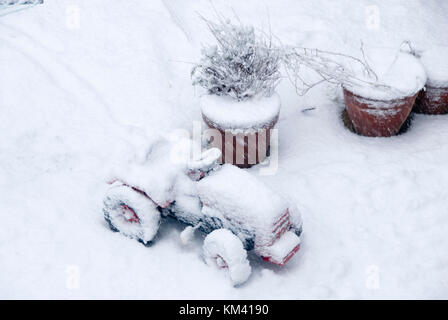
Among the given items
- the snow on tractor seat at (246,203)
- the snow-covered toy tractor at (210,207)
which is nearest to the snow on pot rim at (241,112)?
the snow-covered toy tractor at (210,207)

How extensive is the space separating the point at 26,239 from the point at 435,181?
3.64m

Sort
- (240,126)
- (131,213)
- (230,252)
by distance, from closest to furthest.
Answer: (230,252), (131,213), (240,126)

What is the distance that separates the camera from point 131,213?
10.9 feet

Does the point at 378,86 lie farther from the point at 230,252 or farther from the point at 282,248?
the point at 230,252

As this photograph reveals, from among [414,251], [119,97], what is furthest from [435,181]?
[119,97]

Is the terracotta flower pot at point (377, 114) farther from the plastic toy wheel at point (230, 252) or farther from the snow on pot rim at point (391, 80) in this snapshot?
the plastic toy wheel at point (230, 252)

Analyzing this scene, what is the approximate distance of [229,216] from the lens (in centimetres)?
306

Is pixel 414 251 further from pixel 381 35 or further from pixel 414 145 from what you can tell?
pixel 381 35

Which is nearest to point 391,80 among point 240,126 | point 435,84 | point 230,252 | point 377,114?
point 377,114

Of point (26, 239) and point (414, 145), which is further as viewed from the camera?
point (414, 145)

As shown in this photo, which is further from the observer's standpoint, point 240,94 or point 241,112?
point 240,94

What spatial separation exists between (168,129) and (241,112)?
99 centimetres

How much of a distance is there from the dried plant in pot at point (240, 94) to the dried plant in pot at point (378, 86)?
1.21 feet

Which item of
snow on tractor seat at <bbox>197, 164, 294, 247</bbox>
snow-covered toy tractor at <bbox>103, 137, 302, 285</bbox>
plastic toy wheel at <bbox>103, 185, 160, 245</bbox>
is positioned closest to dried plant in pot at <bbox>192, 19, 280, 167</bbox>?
snow-covered toy tractor at <bbox>103, 137, 302, 285</bbox>
